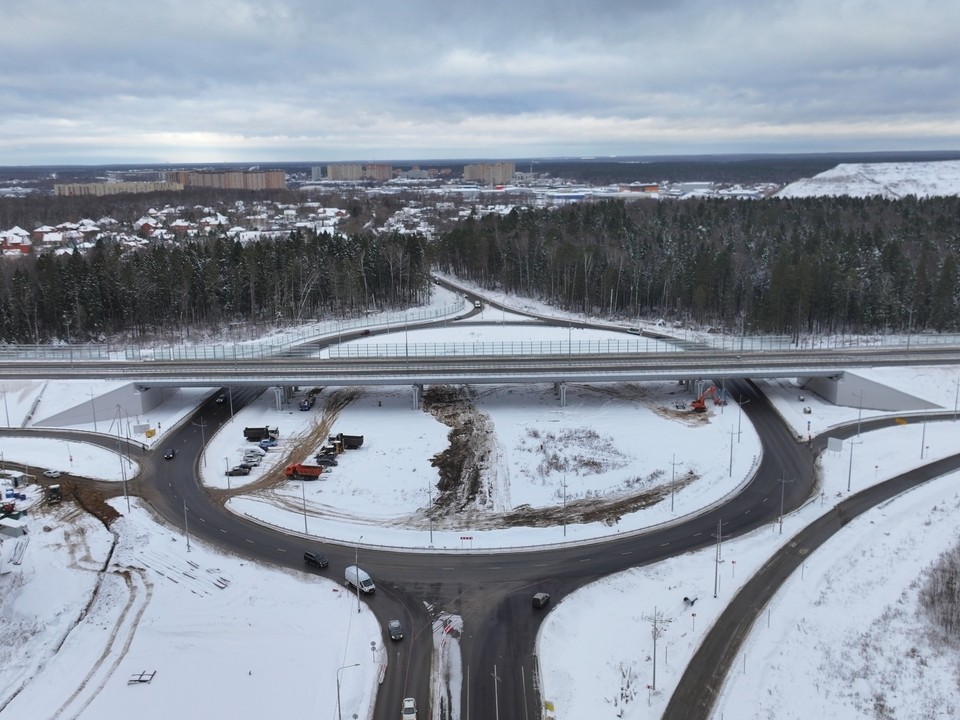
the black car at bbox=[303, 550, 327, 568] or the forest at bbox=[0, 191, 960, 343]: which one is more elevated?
the forest at bbox=[0, 191, 960, 343]

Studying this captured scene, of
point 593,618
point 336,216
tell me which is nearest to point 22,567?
point 593,618

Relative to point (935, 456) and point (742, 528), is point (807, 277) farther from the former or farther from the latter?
point (742, 528)

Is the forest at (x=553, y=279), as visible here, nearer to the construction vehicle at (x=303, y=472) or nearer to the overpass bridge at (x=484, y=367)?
the overpass bridge at (x=484, y=367)

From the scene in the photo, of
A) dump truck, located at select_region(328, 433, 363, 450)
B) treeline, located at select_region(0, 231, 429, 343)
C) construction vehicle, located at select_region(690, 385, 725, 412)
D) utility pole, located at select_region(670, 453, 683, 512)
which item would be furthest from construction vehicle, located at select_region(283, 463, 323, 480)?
treeline, located at select_region(0, 231, 429, 343)

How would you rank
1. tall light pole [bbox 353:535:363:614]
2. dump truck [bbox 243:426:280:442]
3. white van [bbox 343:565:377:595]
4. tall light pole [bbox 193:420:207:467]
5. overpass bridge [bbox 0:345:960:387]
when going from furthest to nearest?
1. overpass bridge [bbox 0:345:960:387]
2. dump truck [bbox 243:426:280:442]
3. tall light pole [bbox 193:420:207:467]
4. white van [bbox 343:565:377:595]
5. tall light pole [bbox 353:535:363:614]

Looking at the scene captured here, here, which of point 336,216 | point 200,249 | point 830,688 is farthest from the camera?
point 336,216

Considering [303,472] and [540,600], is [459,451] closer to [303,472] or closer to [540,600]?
[303,472]

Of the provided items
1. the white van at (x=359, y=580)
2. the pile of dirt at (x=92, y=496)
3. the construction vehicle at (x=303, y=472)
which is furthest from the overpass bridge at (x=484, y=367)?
the white van at (x=359, y=580)

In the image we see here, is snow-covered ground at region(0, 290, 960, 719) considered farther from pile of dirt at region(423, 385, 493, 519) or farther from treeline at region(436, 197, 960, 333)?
treeline at region(436, 197, 960, 333)
